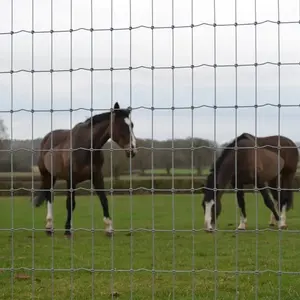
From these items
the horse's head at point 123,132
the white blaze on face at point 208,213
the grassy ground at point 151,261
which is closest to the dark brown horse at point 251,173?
the white blaze on face at point 208,213

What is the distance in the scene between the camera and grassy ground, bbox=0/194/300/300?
19.5 feet

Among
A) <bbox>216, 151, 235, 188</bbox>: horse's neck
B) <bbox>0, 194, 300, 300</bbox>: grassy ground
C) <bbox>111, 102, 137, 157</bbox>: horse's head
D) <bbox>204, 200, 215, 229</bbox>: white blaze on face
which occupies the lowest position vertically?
<bbox>0, 194, 300, 300</bbox>: grassy ground

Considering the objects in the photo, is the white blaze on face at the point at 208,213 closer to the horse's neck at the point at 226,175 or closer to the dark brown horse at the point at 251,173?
the dark brown horse at the point at 251,173

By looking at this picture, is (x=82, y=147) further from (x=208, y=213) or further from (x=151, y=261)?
(x=208, y=213)

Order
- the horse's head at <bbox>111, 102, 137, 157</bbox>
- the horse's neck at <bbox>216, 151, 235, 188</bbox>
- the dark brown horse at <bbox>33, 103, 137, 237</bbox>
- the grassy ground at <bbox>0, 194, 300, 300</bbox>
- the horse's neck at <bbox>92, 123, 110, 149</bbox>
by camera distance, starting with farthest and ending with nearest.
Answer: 1. the horse's neck at <bbox>216, 151, 235, 188</bbox>
2. the horse's neck at <bbox>92, 123, 110, 149</bbox>
3. the dark brown horse at <bbox>33, 103, 137, 237</bbox>
4. the horse's head at <bbox>111, 102, 137, 157</bbox>
5. the grassy ground at <bbox>0, 194, 300, 300</bbox>

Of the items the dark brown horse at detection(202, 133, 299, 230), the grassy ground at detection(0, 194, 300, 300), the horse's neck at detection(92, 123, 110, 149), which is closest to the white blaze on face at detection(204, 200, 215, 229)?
the dark brown horse at detection(202, 133, 299, 230)

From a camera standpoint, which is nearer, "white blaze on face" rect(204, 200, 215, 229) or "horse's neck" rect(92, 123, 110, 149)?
"horse's neck" rect(92, 123, 110, 149)

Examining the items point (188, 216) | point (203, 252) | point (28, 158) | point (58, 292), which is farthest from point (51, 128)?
point (188, 216)

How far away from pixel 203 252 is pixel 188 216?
4.56 meters

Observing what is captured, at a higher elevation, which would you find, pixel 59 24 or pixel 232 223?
pixel 59 24

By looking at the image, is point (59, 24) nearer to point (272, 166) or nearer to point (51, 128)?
point (51, 128)

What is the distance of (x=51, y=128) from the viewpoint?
17.1ft

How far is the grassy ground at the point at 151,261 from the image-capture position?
19.5 feet

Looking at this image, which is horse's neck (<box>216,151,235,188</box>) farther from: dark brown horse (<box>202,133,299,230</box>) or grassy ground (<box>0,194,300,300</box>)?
grassy ground (<box>0,194,300,300</box>)
